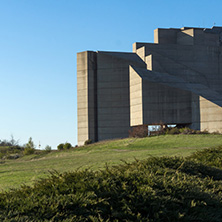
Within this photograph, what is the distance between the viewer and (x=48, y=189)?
22.6 feet

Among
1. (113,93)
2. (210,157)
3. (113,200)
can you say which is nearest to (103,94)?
(113,93)

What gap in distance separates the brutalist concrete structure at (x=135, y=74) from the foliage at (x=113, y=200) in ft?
128

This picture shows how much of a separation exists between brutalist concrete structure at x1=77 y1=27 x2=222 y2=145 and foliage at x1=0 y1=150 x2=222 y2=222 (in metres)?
39.1

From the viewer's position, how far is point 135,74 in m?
47.4

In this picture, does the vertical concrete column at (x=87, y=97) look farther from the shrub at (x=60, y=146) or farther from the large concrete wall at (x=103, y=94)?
the shrub at (x=60, y=146)

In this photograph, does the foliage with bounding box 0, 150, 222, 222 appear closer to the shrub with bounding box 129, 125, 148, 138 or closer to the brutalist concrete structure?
the shrub with bounding box 129, 125, 148, 138

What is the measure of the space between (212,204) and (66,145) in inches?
1841

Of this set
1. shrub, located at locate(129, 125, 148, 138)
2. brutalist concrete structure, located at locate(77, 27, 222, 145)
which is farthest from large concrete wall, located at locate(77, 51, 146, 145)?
shrub, located at locate(129, 125, 148, 138)

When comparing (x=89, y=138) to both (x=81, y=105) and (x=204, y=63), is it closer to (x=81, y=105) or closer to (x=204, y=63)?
(x=81, y=105)

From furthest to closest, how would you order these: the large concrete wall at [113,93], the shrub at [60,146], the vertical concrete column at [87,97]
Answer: the vertical concrete column at [87,97]
the large concrete wall at [113,93]
the shrub at [60,146]

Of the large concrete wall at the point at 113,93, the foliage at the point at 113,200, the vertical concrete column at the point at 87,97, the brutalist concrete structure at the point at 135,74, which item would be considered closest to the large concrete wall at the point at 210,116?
the brutalist concrete structure at the point at 135,74

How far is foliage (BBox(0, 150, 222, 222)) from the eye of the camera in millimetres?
5957

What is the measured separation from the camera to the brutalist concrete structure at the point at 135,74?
162 ft

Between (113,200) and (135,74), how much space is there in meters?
41.4
